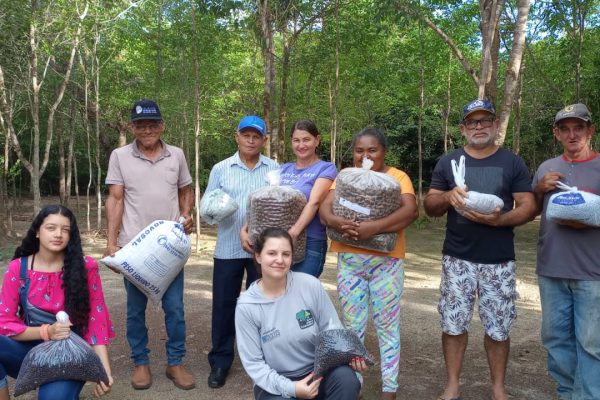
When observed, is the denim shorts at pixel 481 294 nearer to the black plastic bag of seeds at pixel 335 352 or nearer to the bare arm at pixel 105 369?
the black plastic bag of seeds at pixel 335 352

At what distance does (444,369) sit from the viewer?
380 cm

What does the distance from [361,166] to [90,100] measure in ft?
40.8

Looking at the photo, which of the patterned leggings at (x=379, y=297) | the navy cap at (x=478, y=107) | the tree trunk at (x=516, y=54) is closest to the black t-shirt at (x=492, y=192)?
the navy cap at (x=478, y=107)

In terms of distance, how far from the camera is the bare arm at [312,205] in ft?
10.1

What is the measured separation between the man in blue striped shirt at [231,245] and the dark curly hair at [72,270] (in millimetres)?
978

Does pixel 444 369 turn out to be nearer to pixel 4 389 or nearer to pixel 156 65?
pixel 4 389

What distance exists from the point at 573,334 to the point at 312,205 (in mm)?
1715

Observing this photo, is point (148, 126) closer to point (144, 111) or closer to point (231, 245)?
point (144, 111)

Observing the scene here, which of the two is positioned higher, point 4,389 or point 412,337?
point 4,389

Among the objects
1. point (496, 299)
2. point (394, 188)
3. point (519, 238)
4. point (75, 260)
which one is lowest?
point (519, 238)

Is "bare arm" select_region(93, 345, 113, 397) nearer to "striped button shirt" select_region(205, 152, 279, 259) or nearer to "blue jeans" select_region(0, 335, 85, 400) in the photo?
"blue jeans" select_region(0, 335, 85, 400)

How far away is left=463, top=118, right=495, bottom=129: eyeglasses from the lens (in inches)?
121

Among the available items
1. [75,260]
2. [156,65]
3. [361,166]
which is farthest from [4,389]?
[156,65]

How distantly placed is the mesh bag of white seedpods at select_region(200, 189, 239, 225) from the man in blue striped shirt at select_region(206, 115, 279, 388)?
13cm
